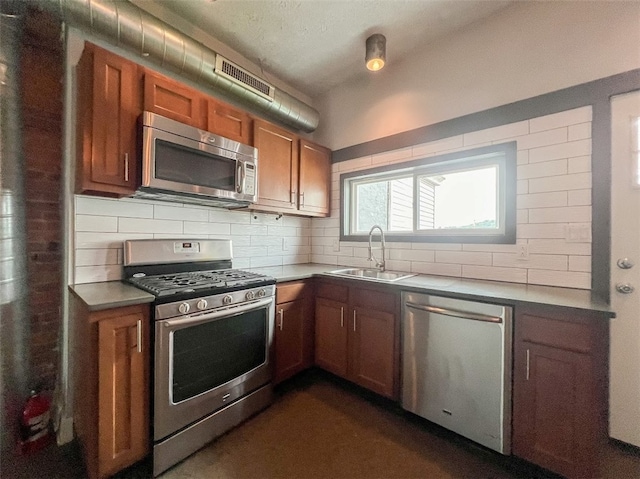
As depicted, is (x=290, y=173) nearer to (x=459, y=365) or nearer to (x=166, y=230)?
(x=166, y=230)

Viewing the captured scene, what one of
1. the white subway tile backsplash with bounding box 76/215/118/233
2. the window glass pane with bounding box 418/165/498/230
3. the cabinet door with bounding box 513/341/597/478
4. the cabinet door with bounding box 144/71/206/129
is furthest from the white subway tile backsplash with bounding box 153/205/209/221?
the cabinet door with bounding box 513/341/597/478

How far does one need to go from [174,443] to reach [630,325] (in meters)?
2.66

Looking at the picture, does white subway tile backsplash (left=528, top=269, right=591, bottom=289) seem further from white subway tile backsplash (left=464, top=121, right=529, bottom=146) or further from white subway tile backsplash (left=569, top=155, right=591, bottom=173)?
white subway tile backsplash (left=464, top=121, right=529, bottom=146)

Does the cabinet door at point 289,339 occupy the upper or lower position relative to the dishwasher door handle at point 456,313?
lower

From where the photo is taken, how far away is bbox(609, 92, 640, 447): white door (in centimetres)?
153

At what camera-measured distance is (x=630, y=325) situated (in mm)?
1537

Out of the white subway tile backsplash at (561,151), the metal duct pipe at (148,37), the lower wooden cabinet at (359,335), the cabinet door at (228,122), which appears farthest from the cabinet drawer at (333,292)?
the metal duct pipe at (148,37)

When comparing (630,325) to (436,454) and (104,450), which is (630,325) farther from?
(104,450)

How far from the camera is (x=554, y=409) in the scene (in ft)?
4.25

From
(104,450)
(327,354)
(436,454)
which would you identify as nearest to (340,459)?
(436,454)

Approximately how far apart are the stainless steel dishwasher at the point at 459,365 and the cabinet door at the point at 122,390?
1548 mm

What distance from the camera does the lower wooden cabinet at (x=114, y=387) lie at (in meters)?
1.24

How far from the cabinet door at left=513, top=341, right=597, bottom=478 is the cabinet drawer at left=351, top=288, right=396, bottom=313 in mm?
734

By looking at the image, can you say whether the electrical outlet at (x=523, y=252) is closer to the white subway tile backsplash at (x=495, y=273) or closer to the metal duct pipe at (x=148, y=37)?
the white subway tile backsplash at (x=495, y=273)
